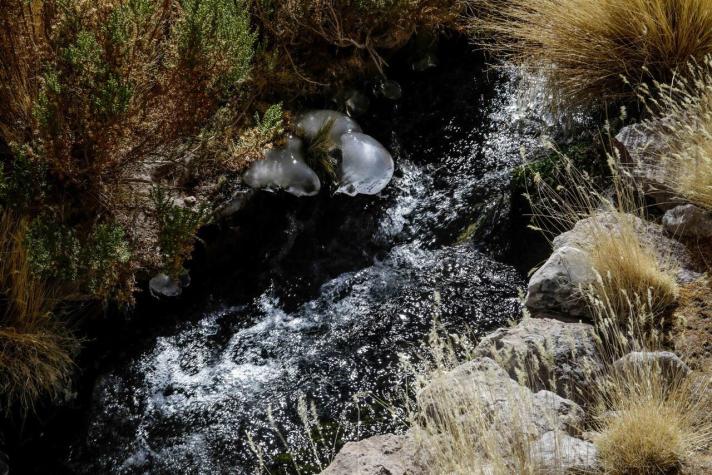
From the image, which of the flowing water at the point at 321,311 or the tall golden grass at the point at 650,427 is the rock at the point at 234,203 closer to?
the flowing water at the point at 321,311

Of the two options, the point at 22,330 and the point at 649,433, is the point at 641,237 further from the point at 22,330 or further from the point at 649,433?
the point at 22,330

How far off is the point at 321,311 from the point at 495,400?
1788 mm

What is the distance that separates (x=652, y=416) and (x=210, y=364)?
2364 millimetres

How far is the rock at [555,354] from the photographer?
3125 millimetres

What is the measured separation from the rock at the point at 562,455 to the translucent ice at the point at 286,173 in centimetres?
283

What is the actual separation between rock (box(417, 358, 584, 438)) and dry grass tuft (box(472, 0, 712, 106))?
2390 millimetres

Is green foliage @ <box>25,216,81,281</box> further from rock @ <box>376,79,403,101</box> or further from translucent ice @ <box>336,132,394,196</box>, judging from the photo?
rock @ <box>376,79,403,101</box>

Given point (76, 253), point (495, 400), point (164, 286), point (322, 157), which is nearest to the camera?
point (495, 400)

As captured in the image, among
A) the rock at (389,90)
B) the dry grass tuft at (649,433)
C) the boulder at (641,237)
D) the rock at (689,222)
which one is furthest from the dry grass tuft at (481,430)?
the rock at (389,90)

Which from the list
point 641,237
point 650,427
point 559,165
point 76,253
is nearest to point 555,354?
point 650,427

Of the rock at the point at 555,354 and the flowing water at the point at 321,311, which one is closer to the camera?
the rock at the point at 555,354

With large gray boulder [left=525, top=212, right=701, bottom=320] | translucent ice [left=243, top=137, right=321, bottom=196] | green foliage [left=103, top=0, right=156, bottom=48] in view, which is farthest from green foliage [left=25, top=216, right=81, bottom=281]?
large gray boulder [left=525, top=212, right=701, bottom=320]

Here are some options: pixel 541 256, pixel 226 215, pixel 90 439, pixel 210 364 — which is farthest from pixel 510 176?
pixel 90 439

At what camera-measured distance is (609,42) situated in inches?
189
